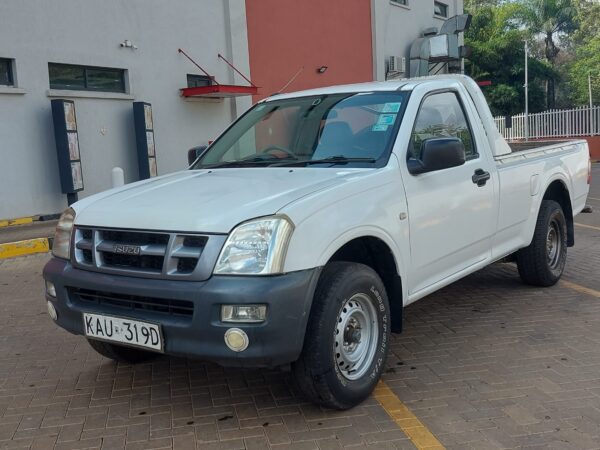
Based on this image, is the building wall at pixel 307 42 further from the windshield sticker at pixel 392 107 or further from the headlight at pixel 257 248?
the headlight at pixel 257 248

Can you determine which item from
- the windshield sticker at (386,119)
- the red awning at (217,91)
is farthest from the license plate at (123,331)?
the red awning at (217,91)

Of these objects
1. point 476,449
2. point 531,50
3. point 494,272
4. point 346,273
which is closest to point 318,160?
point 346,273

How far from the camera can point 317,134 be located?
14.6ft

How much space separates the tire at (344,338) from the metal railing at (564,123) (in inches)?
893

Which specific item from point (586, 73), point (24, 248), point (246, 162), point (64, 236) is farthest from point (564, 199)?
point (586, 73)

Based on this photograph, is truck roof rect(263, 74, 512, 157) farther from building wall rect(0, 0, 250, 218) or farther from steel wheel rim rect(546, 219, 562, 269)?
building wall rect(0, 0, 250, 218)

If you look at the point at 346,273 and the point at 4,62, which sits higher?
the point at 4,62

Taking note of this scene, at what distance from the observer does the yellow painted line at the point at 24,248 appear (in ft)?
29.1

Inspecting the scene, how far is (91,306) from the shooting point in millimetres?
3553

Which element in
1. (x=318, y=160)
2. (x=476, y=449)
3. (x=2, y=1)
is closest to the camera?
(x=476, y=449)

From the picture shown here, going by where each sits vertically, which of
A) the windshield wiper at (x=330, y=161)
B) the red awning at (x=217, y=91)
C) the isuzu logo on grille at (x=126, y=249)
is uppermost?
the red awning at (x=217, y=91)

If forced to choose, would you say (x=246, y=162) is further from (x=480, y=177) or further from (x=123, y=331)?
(x=480, y=177)

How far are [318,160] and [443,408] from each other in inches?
67.5

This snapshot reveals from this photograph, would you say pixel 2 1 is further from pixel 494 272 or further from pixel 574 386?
pixel 574 386
